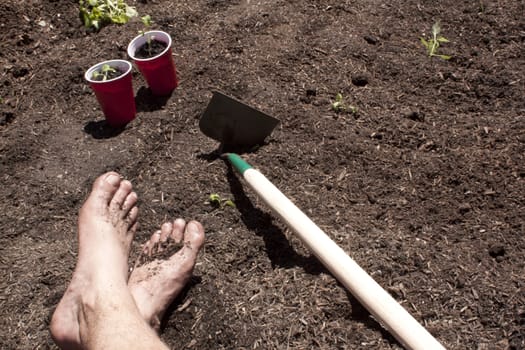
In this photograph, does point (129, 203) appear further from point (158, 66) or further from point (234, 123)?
point (158, 66)

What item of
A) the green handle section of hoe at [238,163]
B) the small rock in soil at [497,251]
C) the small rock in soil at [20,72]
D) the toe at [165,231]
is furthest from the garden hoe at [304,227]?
the small rock in soil at [20,72]

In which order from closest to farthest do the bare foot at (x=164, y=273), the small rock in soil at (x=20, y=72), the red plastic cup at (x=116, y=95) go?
the bare foot at (x=164, y=273)
the red plastic cup at (x=116, y=95)
the small rock in soil at (x=20, y=72)

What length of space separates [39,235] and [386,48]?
230 cm

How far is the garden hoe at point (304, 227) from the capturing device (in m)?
1.82

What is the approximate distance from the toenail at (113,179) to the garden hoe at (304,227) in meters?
0.51

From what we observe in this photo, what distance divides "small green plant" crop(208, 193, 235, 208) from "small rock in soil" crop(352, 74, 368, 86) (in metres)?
1.12

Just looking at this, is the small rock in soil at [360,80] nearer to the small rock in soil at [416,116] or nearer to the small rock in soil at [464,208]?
the small rock in soil at [416,116]

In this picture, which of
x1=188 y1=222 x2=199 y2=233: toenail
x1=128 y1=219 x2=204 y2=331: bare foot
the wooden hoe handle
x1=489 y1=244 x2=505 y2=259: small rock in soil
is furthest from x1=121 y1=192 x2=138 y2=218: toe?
x1=489 y1=244 x2=505 y2=259: small rock in soil

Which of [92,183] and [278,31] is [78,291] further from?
[278,31]

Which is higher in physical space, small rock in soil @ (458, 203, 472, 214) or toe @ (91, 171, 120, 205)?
small rock in soil @ (458, 203, 472, 214)

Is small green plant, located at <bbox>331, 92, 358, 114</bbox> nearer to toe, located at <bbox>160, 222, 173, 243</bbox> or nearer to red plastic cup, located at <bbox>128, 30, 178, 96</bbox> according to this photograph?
red plastic cup, located at <bbox>128, 30, 178, 96</bbox>

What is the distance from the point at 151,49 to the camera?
121 inches

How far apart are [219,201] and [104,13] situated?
6.17 ft

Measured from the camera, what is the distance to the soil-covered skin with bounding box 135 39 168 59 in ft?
9.99
